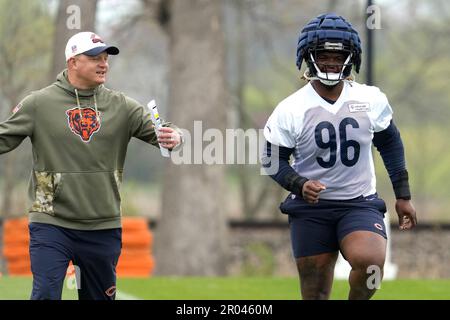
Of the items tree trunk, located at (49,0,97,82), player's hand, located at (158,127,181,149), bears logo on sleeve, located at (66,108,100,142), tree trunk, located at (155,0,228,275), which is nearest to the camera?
player's hand, located at (158,127,181,149)

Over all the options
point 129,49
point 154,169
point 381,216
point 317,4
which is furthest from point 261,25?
point 381,216

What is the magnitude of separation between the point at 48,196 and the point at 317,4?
25240 millimetres

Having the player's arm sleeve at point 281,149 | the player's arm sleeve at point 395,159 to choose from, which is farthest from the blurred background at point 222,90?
the player's arm sleeve at point 281,149

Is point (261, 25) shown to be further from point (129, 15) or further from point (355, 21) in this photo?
point (129, 15)

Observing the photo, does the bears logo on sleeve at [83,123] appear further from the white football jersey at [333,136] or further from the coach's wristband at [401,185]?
the coach's wristband at [401,185]

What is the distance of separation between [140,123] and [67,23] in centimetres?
1146

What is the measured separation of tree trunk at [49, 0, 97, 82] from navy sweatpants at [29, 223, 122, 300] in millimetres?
10601

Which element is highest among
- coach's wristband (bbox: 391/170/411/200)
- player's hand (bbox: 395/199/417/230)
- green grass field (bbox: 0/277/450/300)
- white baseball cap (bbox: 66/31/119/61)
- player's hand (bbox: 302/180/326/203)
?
white baseball cap (bbox: 66/31/119/61)

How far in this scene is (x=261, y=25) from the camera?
108 ft

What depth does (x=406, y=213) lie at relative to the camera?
793 centimetres

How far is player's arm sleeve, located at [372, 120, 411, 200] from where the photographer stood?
7.96 m

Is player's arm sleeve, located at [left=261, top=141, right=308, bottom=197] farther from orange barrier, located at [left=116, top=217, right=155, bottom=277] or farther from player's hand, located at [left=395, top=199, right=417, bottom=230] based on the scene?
orange barrier, located at [left=116, top=217, right=155, bottom=277]
